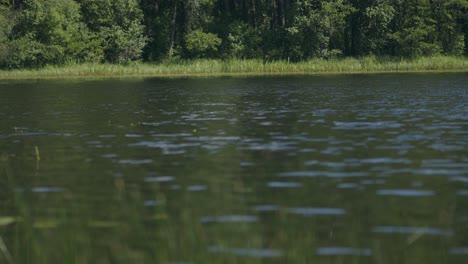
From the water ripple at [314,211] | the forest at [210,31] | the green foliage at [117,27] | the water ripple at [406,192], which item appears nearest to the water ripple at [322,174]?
the water ripple at [406,192]

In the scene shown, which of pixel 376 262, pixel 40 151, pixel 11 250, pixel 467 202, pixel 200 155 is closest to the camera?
pixel 376 262

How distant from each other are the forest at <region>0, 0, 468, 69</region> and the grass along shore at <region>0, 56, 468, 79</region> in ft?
9.34

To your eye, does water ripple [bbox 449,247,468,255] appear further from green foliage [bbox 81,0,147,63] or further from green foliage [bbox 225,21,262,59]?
green foliage [bbox 225,21,262,59]

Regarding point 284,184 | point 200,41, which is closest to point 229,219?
point 284,184

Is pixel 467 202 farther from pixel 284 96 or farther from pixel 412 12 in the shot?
pixel 412 12

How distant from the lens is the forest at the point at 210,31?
263 ft

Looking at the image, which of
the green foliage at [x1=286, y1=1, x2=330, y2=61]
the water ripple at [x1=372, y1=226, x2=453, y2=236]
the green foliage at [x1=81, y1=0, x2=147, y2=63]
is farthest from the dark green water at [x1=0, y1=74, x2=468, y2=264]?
the green foliage at [x1=81, y1=0, x2=147, y2=63]

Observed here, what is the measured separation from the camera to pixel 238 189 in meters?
13.1

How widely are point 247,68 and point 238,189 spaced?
212ft

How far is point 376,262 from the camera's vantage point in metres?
8.41

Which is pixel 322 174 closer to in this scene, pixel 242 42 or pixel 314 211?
pixel 314 211

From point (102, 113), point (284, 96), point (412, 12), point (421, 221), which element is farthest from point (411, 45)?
point (421, 221)

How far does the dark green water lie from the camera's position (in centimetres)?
913

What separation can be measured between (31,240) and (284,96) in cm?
3060
